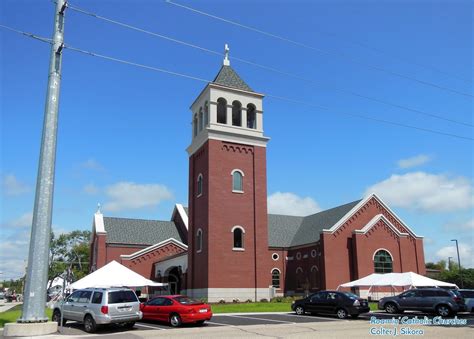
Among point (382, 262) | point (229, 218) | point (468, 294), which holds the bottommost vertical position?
point (468, 294)

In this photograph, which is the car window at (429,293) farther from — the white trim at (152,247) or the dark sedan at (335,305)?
the white trim at (152,247)

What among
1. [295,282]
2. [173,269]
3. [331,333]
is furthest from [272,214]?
[331,333]

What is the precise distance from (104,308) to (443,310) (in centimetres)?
1781

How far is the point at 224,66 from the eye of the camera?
140 feet

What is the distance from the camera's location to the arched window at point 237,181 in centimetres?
3797

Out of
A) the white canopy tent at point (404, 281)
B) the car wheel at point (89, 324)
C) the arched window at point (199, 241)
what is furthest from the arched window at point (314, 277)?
the car wheel at point (89, 324)

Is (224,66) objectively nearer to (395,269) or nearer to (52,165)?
(395,269)

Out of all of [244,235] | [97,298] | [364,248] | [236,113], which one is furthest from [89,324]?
[364,248]

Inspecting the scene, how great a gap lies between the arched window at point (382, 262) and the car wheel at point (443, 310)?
16785 millimetres

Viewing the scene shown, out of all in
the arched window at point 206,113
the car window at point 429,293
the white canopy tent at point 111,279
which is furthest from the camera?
the arched window at point 206,113

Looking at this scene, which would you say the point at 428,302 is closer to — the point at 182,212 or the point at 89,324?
the point at 89,324

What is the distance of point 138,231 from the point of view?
2121 inches

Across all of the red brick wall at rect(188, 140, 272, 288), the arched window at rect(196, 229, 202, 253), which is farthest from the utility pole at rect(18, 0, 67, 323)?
the arched window at rect(196, 229, 202, 253)

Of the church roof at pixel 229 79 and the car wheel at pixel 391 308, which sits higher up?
the church roof at pixel 229 79
